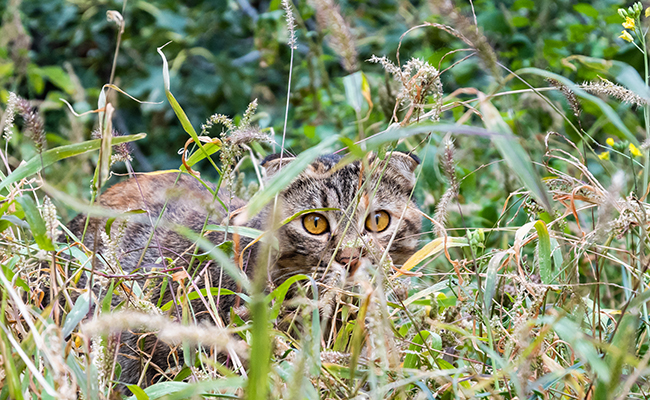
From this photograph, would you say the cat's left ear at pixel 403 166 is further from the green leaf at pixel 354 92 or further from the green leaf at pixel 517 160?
the green leaf at pixel 517 160

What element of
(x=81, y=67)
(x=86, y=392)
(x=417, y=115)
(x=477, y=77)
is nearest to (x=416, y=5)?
(x=477, y=77)

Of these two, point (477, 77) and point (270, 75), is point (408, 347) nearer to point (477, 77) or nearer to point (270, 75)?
point (477, 77)

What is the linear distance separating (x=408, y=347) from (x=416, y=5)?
401cm

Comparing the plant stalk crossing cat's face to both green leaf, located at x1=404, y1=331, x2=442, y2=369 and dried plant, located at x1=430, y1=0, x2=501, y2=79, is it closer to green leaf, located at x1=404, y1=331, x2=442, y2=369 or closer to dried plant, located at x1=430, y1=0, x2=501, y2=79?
green leaf, located at x1=404, y1=331, x2=442, y2=369

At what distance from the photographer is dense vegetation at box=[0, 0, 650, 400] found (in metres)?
0.86

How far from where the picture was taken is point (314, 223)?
6.25 ft

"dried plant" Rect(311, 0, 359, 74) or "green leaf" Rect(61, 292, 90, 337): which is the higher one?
"dried plant" Rect(311, 0, 359, 74)

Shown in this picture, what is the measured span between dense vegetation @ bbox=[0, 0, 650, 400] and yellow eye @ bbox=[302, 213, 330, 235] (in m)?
0.27

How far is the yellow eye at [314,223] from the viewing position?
1901mm

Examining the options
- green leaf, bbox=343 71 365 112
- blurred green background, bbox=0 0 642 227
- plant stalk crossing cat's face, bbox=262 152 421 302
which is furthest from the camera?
blurred green background, bbox=0 0 642 227

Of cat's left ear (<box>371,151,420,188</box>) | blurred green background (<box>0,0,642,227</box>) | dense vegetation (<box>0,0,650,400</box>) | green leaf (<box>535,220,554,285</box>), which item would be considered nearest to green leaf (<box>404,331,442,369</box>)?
dense vegetation (<box>0,0,650,400</box>)

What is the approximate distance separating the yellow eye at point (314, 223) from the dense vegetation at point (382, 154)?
272 mm

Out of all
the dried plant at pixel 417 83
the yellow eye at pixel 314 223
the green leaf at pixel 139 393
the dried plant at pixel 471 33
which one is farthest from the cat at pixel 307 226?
the dried plant at pixel 471 33

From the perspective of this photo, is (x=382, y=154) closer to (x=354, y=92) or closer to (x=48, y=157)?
(x=354, y=92)
